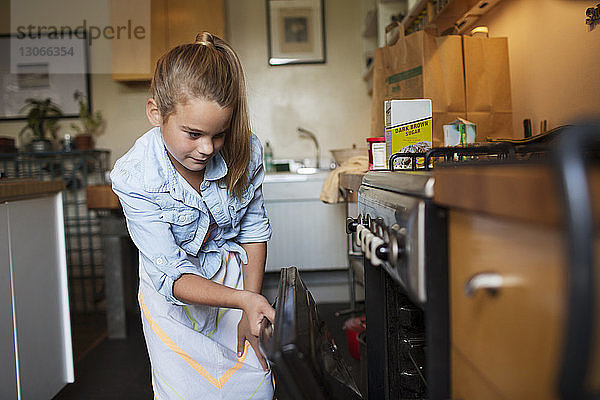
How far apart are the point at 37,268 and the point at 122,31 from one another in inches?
96.2

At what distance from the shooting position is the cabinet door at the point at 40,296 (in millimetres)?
1799

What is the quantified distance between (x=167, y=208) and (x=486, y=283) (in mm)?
870

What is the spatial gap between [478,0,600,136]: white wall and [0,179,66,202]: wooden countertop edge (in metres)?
1.58

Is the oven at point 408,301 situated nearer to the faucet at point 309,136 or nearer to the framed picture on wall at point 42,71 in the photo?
the faucet at point 309,136

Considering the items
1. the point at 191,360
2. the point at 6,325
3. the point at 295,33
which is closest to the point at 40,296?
the point at 6,325

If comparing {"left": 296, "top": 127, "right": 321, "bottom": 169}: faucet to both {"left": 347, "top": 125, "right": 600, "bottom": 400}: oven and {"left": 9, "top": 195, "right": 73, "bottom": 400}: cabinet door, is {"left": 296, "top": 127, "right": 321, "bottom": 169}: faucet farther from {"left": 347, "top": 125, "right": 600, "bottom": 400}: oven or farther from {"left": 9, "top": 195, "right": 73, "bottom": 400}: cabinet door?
{"left": 347, "top": 125, "right": 600, "bottom": 400}: oven

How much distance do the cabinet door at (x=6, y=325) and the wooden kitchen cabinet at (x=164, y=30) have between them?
7.36 feet

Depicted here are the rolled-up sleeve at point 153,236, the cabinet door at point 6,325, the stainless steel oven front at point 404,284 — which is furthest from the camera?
the cabinet door at point 6,325

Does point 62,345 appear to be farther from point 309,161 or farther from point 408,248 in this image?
point 309,161

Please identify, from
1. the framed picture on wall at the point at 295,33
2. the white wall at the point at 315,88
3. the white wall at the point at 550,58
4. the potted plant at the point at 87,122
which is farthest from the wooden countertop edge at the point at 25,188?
the framed picture on wall at the point at 295,33

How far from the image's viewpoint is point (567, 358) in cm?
34

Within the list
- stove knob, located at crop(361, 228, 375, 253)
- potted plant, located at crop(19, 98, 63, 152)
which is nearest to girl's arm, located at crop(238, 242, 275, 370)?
stove knob, located at crop(361, 228, 375, 253)

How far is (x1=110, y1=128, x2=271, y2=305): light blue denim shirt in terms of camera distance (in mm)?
1220

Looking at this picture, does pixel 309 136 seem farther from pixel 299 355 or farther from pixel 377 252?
pixel 299 355
